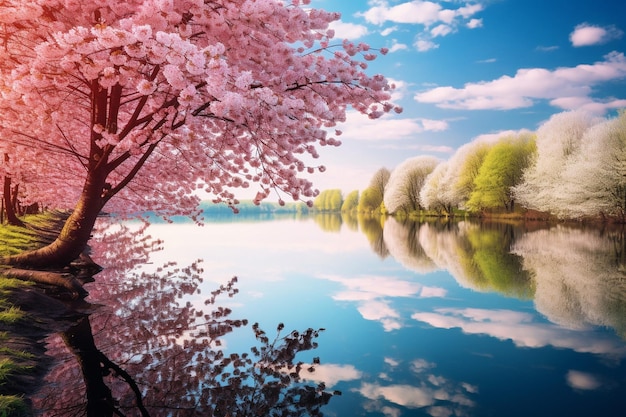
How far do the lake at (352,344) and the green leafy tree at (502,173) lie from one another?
48401mm

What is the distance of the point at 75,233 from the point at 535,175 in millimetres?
58916

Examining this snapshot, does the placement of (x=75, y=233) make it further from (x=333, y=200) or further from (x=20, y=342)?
(x=333, y=200)

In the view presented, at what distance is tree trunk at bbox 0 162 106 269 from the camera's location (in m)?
11.4

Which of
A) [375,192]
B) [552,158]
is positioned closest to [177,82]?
[552,158]

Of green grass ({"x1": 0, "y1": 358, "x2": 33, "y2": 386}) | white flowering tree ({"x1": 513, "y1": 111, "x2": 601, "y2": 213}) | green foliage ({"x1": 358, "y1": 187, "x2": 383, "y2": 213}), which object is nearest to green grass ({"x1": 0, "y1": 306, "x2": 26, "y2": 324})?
green grass ({"x1": 0, "y1": 358, "x2": 33, "y2": 386})

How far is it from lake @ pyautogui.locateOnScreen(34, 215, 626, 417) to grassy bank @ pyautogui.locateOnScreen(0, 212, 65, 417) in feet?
0.98

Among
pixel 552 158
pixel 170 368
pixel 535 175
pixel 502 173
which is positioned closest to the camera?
pixel 170 368

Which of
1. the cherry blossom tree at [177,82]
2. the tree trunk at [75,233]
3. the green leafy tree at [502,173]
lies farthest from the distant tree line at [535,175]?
the tree trunk at [75,233]

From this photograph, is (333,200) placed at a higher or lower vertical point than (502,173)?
lower

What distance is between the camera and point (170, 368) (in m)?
6.95

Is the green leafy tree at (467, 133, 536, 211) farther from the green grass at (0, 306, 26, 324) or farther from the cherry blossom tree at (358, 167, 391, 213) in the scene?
the green grass at (0, 306, 26, 324)

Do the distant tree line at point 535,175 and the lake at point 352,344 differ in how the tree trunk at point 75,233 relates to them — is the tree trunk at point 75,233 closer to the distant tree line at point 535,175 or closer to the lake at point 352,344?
the lake at point 352,344

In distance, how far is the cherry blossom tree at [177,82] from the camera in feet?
22.2

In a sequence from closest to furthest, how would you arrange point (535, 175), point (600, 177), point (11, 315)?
point (11, 315)
point (600, 177)
point (535, 175)
